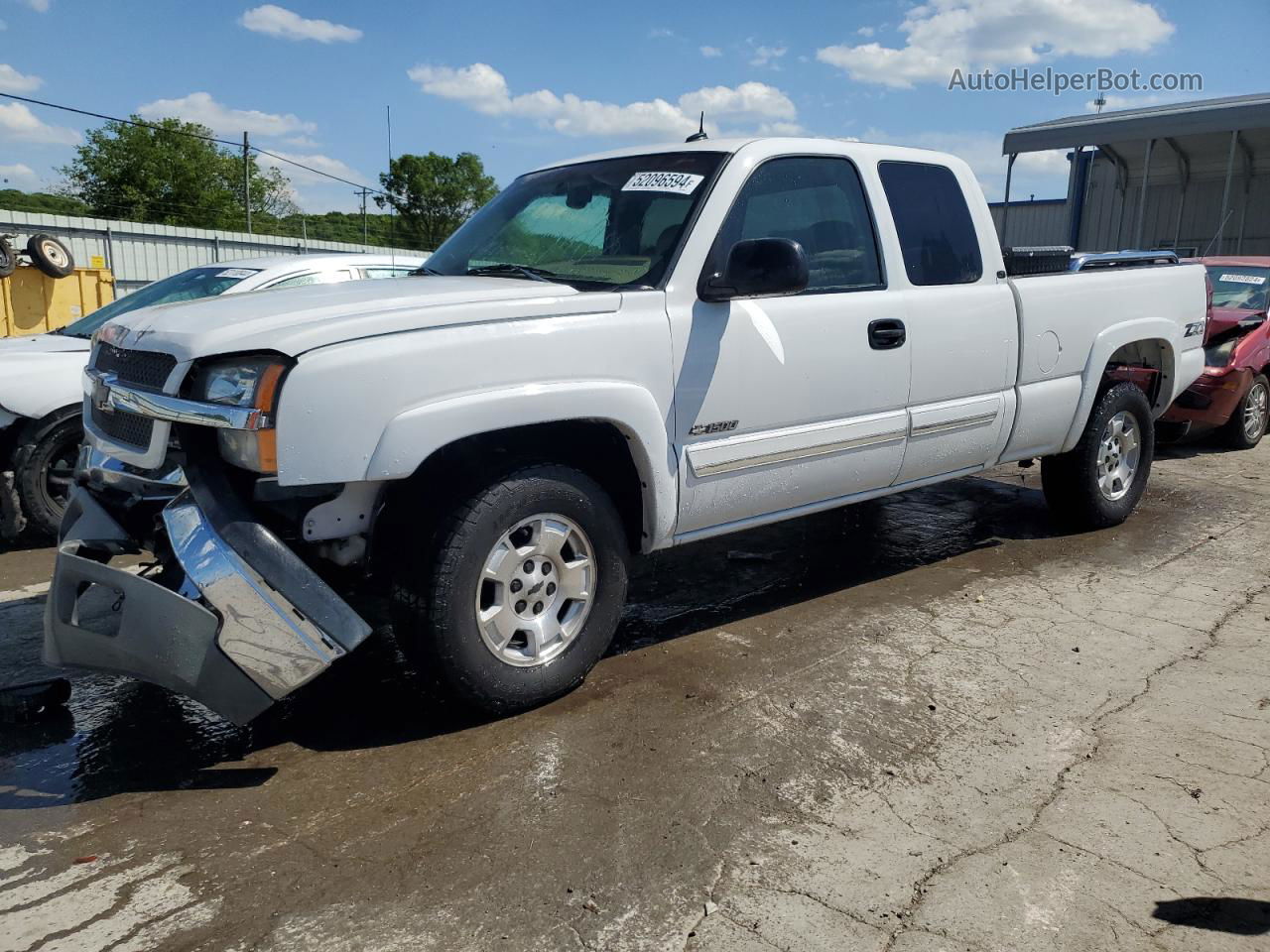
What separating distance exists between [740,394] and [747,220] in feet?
2.36

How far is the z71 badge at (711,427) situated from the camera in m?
3.79

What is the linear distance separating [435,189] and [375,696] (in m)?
69.8

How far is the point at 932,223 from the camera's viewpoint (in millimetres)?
4754

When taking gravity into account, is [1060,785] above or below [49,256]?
below

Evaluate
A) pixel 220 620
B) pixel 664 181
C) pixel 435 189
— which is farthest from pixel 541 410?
pixel 435 189

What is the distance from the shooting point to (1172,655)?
163 inches

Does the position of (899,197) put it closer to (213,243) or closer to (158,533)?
(158,533)

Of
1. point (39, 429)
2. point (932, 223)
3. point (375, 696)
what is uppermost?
point (932, 223)

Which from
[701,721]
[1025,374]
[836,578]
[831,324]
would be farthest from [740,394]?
[1025,374]

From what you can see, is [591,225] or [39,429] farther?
[39,429]

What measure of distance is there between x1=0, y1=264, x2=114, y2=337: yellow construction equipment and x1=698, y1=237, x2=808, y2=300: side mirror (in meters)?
10.6

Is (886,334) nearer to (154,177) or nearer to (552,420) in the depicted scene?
(552,420)

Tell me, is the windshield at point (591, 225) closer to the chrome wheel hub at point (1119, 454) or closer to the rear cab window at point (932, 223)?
the rear cab window at point (932, 223)

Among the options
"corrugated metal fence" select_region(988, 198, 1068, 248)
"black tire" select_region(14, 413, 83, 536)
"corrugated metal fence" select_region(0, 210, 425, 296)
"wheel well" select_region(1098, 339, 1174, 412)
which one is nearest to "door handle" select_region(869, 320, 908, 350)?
"wheel well" select_region(1098, 339, 1174, 412)
